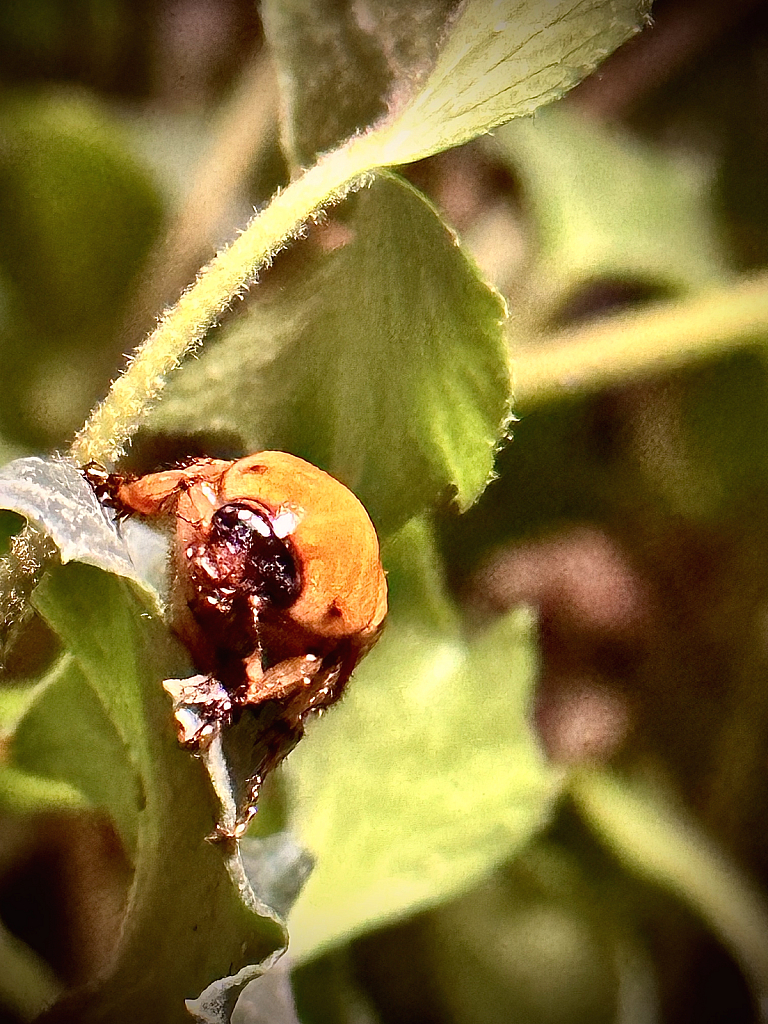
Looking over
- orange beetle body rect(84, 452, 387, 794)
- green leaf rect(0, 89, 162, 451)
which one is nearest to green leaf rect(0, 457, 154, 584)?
orange beetle body rect(84, 452, 387, 794)

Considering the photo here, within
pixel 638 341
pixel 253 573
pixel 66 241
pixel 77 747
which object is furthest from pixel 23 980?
pixel 638 341

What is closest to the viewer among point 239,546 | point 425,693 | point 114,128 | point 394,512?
point 239,546

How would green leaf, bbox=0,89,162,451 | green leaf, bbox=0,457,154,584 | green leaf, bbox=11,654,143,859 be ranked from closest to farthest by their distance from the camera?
green leaf, bbox=0,457,154,584 < green leaf, bbox=11,654,143,859 < green leaf, bbox=0,89,162,451

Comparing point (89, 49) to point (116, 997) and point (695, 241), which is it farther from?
point (116, 997)

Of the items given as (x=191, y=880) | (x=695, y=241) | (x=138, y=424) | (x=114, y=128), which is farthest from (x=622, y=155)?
(x=191, y=880)

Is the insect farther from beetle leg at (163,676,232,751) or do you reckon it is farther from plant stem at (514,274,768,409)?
→ plant stem at (514,274,768,409)

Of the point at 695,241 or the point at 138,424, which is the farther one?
the point at 695,241

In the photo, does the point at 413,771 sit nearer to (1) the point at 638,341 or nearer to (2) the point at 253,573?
(2) the point at 253,573
